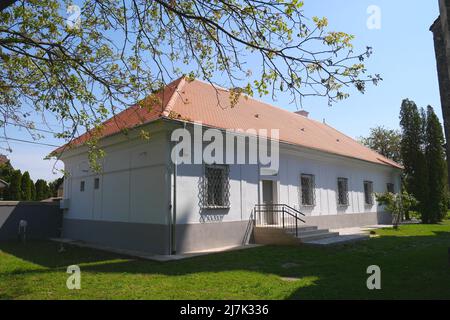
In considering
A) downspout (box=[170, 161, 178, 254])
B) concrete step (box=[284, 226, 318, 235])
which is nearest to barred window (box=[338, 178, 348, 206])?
concrete step (box=[284, 226, 318, 235])

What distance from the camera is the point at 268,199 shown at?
571 inches

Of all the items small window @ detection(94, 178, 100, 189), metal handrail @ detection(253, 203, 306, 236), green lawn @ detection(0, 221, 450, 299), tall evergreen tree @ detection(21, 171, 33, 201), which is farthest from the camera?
tall evergreen tree @ detection(21, 171, 33, 201)

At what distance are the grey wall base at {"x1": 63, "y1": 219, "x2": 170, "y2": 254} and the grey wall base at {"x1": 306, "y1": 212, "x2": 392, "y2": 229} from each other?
740cm

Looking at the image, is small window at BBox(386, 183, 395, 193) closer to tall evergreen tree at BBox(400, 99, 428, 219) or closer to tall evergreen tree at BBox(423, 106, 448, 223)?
tall evergreen tree at BBox(400, 99, 428, 219)

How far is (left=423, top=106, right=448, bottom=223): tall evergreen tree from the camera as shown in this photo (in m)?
24.5

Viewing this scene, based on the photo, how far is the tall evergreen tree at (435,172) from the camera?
2448cm

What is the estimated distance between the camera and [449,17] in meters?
6.73

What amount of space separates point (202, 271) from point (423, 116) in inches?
1002

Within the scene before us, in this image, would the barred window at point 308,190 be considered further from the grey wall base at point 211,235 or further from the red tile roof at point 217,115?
the grey wall base at point 211,235

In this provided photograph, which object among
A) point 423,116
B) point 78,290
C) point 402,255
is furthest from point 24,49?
point 423,116

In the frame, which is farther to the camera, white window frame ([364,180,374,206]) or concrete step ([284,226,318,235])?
white window frame ([364,180,374,206])

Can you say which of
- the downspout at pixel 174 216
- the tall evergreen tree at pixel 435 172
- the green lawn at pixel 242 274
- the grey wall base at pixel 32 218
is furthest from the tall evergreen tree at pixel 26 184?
the tall evergreen tree at pixel 435 172

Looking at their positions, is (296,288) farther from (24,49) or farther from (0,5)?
(24,49)

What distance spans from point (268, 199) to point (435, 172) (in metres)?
16.6
